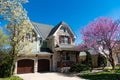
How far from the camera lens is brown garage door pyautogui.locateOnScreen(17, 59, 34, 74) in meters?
22.0

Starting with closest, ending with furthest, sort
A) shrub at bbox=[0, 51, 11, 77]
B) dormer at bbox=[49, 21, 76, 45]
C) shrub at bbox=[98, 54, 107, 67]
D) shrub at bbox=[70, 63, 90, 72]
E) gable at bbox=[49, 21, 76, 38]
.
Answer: shrub at bbox=[0, 51, 11, 77] → shrub at bbox=[70, 63, 90, 72] → dormer at bbox=[49, 21, 76, 45] → gable at bbox=[49, 21, 76, 38] → shrub at bbox=[98, 54, 107, 67]

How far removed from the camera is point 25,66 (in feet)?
74.4

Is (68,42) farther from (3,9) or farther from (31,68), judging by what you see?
(3,9)

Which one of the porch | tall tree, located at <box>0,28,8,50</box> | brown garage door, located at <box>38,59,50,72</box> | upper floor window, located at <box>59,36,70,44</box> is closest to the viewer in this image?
tall tree, located at <box>0,28,8,50</box>

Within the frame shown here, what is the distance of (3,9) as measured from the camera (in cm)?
1071

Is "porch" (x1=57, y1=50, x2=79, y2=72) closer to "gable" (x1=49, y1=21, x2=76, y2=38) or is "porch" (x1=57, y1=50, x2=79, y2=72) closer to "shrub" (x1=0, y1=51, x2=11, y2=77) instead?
"gable" (x1=49, y1=21, x2=76, y2=38)

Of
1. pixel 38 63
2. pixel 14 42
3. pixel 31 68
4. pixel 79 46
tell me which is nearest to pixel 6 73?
pixel 14 42

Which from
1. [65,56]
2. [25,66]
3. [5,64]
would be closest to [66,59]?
[65,56]

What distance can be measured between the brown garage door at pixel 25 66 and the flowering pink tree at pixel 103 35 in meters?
9.89

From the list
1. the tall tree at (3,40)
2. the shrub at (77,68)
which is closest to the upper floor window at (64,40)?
the shrub at (77,68)

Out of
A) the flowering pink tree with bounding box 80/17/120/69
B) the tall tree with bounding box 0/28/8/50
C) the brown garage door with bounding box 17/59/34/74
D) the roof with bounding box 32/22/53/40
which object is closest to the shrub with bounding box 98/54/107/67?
the flowering pink tree with bounding box 80/17/120/69

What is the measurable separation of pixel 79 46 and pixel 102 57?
8168 millimetres

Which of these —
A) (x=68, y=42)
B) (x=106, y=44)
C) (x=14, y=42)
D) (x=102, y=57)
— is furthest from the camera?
(x=102, y=57)

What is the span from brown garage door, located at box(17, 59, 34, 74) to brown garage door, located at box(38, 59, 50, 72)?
65.2 inches
